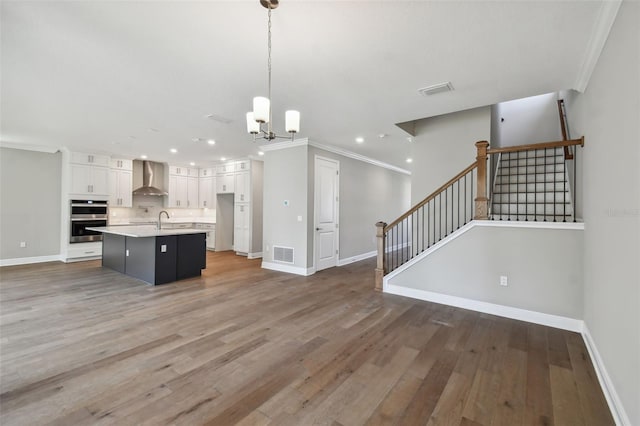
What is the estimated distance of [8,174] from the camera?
6285mm

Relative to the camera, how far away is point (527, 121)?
5754 millimetres

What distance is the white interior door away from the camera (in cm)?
598

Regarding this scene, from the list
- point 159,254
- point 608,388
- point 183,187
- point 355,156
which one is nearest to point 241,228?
point 183,187

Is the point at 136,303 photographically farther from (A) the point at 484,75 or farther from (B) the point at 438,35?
(A) the point at 484,75

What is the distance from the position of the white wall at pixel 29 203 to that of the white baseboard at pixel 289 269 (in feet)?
18.1

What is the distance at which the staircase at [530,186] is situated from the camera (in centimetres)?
423

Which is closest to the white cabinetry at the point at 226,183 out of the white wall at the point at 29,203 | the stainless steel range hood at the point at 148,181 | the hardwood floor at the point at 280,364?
the stainless steel range hood at the point at 148,181

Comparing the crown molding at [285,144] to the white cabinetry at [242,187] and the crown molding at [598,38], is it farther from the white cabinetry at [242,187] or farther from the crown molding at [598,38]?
the crown molding at [598,38]

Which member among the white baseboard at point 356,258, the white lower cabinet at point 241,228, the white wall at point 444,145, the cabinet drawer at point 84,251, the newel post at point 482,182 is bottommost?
the white baseboard at point 356,258

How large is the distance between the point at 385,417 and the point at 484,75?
3.31m

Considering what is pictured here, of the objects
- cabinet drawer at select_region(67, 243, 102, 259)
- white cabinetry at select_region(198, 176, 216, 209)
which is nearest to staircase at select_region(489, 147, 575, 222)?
white cabinetry at select_region(198, 176, 216, 209)

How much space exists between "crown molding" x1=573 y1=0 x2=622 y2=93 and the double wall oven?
9.53m

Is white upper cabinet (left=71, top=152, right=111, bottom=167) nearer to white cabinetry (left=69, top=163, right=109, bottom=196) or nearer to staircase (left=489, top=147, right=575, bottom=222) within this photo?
white cabinetry (left=69, top=163, right=109, bottom=196)

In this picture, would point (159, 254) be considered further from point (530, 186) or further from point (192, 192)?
point (530, 186)
